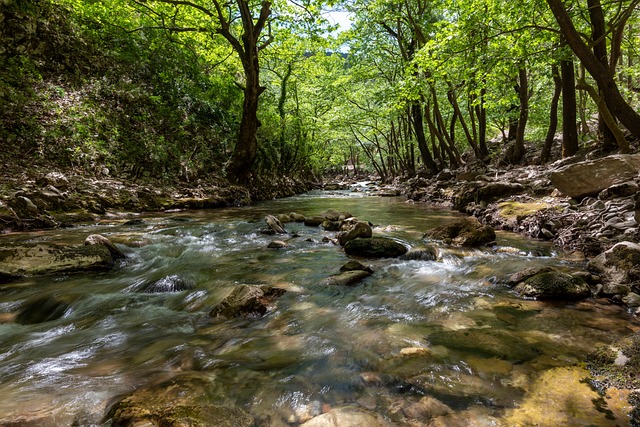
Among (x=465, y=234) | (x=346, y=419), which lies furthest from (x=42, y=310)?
(x=465, y=234)

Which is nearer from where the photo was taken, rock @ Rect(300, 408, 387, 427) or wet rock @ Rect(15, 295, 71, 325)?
rock @ Rect(300, 408, 387, 427)

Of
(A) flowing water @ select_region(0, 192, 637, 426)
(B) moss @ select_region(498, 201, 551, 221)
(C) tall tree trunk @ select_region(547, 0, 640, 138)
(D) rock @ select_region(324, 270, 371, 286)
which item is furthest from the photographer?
(B) moss @ select_region(498, 201, 551, 221)

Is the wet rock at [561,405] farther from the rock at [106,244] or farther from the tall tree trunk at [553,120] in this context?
the tall tree trunk at [553,120]

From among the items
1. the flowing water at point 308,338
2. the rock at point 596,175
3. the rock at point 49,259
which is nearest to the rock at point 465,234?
the flowing water at point 308,338

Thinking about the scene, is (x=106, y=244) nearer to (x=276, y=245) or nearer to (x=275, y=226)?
(x=276, y=245)

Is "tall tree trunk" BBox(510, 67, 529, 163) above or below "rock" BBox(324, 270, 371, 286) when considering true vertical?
above

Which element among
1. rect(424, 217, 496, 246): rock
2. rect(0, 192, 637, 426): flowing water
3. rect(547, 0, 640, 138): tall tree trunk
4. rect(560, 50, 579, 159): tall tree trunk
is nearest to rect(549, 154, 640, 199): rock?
rect(547, 0, 640, 138): tall tree trunk

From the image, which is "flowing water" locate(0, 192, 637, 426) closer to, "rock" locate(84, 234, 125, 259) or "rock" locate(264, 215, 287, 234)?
"rock" locate(84, 234, 125, 259)

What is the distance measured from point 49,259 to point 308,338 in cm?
487

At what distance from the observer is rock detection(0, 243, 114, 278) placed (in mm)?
5180

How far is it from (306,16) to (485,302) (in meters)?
12.0

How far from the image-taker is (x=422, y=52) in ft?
30.2

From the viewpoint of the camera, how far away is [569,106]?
35.8 feet

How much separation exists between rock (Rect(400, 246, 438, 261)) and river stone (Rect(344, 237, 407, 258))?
22 centimetres
